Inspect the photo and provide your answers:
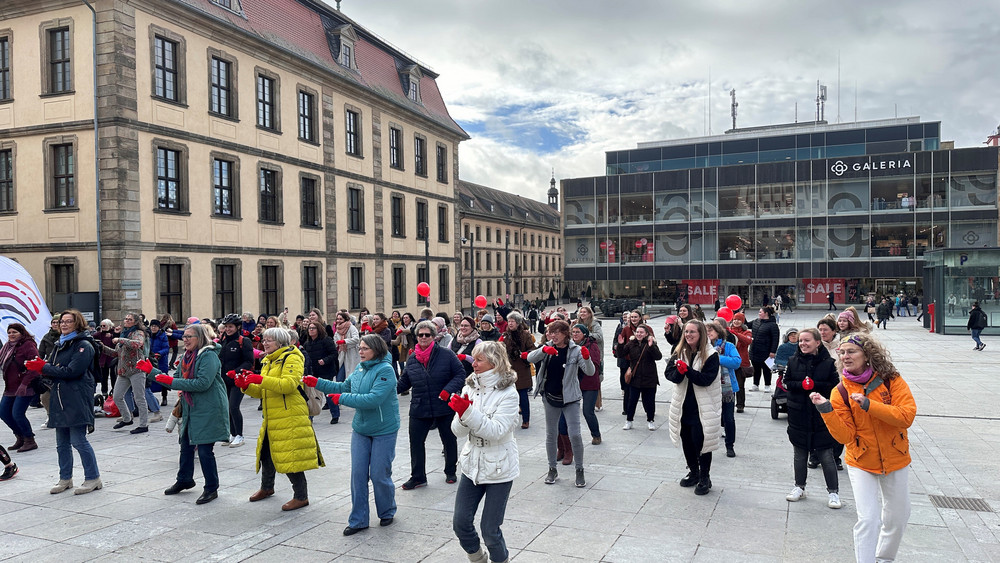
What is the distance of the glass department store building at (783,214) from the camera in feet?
149

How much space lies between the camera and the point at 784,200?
47969mm

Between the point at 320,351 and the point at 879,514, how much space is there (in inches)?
324

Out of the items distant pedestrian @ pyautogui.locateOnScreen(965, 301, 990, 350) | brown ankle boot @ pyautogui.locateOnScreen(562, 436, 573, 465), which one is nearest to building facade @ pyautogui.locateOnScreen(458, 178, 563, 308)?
distant pedestrian @ pyautogui.locateOnScreen(965, 301, 990, 350)

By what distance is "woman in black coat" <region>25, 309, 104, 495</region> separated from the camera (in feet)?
22.7

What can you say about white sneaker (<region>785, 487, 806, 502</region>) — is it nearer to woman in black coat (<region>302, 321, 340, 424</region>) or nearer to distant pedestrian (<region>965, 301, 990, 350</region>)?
woman in black coat (<region>302, 321, 340, 424</region>)

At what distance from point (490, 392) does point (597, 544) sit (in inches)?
70.2

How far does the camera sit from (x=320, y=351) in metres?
10.7

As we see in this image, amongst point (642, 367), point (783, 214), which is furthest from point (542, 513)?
point (783, 214)

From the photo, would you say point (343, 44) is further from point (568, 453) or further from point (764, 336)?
point (568, 453)

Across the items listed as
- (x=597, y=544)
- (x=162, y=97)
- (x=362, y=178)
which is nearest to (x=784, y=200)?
(x=362, y=178)

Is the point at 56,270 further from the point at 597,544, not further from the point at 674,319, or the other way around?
the point at 597,544

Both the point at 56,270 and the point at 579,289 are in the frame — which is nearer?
the point at 56,270

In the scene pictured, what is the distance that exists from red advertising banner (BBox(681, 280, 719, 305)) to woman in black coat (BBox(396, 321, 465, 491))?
1826 inches

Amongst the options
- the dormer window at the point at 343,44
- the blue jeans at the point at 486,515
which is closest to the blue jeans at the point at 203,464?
the blue jeans at the point at 486,515
